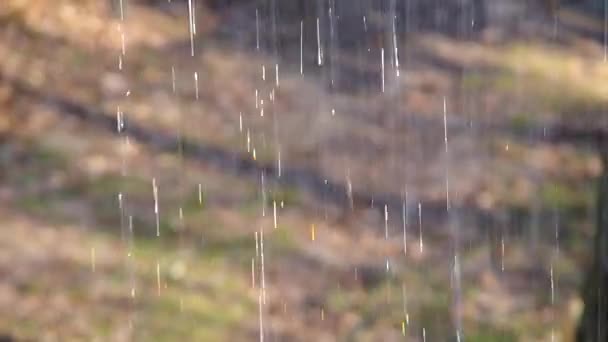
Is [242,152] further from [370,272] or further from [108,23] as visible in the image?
[108,23]

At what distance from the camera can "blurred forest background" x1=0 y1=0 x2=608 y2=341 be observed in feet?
12.2

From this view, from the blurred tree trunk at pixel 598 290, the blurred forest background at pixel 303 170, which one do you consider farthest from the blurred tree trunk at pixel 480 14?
the blurred tree trunk at pixel 598 290

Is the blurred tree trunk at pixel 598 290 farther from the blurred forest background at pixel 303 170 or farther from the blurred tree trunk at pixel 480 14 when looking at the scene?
the blurred tree trunk at pixel 480 14

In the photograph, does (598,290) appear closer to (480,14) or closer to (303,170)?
(303,170)

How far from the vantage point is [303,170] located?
4.54m

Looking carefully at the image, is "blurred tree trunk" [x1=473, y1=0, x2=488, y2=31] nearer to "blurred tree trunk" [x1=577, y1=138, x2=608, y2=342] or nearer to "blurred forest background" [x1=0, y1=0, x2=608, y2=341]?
"blurred forest background" [x1=0, y1=0, x2=608, y2=341]

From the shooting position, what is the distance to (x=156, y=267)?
153 inches

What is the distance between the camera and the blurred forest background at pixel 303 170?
3.71m

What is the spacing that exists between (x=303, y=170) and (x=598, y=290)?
2.08m

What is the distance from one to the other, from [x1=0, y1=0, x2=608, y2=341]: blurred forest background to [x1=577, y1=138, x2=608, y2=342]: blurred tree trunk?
0.03 meters

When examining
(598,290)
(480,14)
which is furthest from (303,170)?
(480,14)

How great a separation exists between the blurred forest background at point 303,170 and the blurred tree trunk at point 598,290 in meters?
0.03

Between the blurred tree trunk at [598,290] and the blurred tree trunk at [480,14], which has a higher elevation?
the blurred tree trunk at [480,14]

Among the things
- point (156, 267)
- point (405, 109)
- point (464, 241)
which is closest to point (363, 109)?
point (405, 109)
